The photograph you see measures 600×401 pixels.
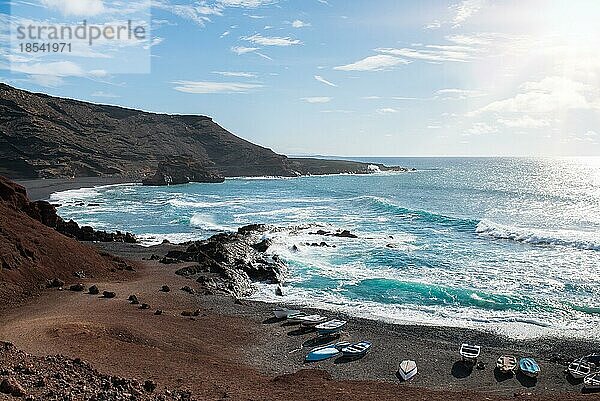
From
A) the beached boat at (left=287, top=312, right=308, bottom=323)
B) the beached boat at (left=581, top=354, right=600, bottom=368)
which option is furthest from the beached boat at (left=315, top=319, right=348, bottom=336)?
the beached boat at (left=581, top=354, right=600, bottom=368)

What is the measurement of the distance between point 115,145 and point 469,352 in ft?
411

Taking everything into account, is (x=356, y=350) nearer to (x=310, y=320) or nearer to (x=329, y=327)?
(x=329, y=327)

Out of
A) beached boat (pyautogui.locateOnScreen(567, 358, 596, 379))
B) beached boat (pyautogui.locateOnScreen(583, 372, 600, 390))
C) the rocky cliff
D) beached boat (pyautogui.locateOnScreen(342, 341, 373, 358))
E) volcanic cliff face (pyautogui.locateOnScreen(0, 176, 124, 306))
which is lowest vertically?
beached boat (pyautogui.locateOnScreen(583, 372, 600, 390))

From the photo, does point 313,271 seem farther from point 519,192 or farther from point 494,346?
point 519,192

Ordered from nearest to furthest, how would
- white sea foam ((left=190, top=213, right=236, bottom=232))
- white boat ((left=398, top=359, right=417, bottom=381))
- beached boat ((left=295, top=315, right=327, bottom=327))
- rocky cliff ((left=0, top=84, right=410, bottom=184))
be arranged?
white boat ((left=398, top=359, right=417, bottom=381)) < beached boat ((left=295, top=315, right=327, bottom=327)) < white sea foam ((left=190, top=213, right=236, bottom=232)) < rocky cliff ((left=0, top=84, right=410, bottom=184))

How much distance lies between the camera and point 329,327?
22.2m

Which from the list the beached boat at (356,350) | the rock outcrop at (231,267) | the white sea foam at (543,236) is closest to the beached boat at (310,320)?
the beached boat at (356,350)

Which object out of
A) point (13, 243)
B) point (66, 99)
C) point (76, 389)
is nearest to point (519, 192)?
point (13, 243)

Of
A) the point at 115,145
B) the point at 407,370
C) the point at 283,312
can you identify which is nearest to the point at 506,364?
the point at 407,370

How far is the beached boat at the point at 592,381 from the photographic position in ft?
58.1

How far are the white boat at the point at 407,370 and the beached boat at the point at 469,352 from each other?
199 centimetres

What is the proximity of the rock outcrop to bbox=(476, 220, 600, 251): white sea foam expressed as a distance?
76.0ft

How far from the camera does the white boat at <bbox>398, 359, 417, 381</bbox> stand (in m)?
18.2

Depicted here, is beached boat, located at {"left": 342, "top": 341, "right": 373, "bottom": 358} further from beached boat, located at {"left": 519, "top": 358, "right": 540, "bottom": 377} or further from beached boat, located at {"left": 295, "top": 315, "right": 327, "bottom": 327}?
beached boat, located at {"left": 519, "top": 358, "right": 540, "bottom": 377}
